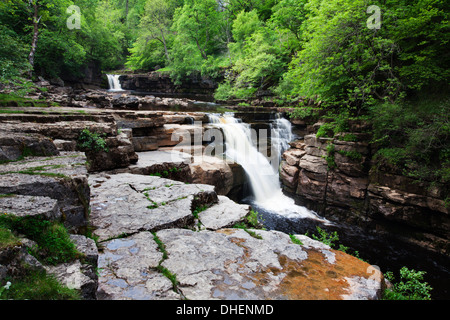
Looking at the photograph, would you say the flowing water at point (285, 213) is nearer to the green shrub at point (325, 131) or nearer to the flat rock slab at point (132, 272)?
the green shrub at point (325, 131)

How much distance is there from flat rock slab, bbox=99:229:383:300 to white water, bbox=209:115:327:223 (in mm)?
6854

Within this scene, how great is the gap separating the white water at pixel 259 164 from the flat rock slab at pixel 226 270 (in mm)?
6854

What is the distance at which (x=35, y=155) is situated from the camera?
3.60 m

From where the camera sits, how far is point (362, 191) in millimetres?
9297

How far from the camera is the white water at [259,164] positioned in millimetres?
10180

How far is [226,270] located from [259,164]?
9.06 meters

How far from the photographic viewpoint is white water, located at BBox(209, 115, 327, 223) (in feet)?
33.4

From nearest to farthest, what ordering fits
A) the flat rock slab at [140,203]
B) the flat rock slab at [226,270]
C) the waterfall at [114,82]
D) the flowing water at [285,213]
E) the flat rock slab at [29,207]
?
the flat rock slab at [29,207] < the flat rock slab at [226,270] < the flat rock slab at [140,203] < the flowing water at [285,213] < the waterfall at [114,82]

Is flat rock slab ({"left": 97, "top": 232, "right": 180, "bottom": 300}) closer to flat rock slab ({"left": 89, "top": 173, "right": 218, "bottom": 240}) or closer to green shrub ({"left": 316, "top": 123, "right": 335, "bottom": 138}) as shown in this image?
flat rock slab ({"left": 89, "top": 173, "right": 218, "bottom": 240})

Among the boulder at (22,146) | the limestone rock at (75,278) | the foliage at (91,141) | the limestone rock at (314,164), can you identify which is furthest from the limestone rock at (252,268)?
the limestone rock at (314,164)

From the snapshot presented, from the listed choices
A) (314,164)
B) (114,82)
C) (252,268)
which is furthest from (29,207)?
(114,82)

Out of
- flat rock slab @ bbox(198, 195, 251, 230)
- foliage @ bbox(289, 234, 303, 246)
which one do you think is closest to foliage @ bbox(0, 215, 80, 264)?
flat rock slab @ bbox(198, 195, 251, 230)

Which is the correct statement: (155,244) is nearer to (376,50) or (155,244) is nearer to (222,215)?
(222,215)
